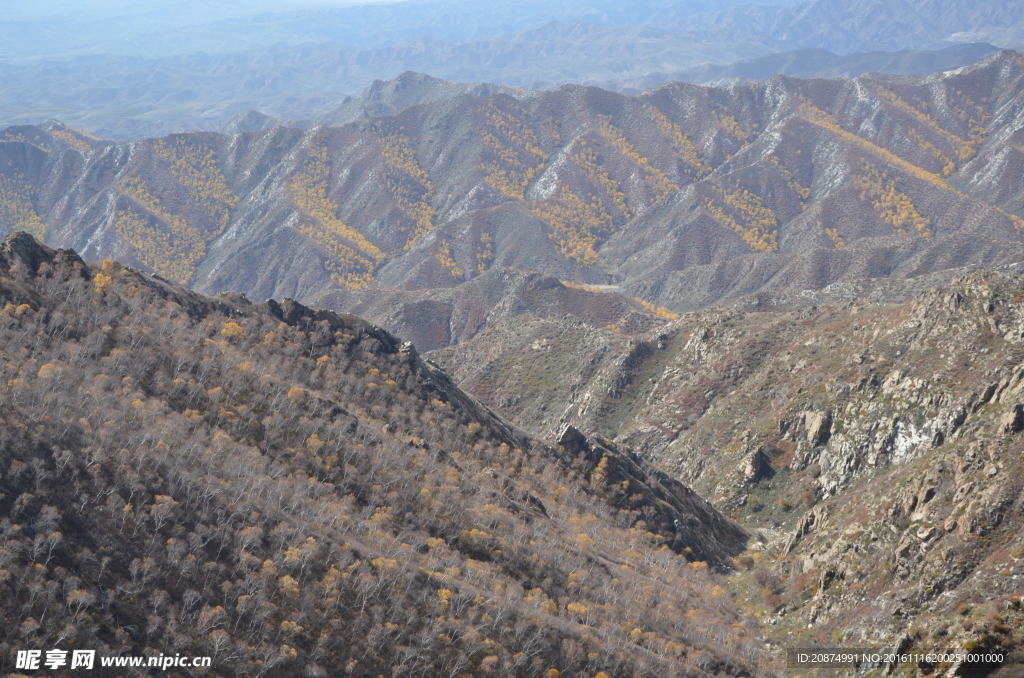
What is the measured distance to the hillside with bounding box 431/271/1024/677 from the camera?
230 ft

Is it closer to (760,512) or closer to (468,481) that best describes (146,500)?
(468,481)

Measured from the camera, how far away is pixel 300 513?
7550 centimetres

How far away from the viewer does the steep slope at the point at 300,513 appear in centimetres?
5847

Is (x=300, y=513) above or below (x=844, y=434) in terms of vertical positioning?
below

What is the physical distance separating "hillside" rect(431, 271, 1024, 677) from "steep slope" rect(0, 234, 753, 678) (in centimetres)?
1101

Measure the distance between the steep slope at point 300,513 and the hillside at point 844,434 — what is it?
434 inches

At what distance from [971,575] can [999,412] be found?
1164 inches

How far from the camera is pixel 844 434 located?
116 meters

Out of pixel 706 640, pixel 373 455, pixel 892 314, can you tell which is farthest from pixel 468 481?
pixel 892 314

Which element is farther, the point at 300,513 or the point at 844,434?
the point at 844,434

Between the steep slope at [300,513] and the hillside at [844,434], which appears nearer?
the steep slope at [300,513]

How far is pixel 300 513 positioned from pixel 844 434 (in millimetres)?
78688

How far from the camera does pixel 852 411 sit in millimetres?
116938

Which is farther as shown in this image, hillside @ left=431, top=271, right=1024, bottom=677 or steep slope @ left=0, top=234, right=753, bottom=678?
hillside @ left=431, top=271, right=1024, bottom=677
